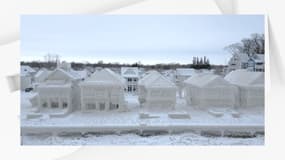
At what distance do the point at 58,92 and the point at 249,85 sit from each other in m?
1.44

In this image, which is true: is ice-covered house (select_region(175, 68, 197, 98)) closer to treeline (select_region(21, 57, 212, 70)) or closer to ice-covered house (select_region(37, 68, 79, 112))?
treeline (select_region(21, 57, 212, 70))

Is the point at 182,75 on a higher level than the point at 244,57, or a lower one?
lower

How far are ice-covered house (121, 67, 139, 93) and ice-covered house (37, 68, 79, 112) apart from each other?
1.23 ft

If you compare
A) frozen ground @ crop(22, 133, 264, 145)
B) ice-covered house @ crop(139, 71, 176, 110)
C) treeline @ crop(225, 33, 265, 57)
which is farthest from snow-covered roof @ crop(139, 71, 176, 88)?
treeline @ crop(225, 33, 265, 57)

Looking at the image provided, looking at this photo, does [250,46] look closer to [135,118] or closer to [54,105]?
[135,118]

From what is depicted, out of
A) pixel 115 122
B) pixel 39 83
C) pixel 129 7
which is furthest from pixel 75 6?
pixel 115 122

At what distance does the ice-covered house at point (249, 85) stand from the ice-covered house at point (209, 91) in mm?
48

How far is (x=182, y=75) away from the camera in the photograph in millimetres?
2857

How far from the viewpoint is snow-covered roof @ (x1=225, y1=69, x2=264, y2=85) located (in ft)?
9.35

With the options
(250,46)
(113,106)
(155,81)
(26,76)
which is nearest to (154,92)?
(155,81)

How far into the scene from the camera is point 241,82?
2.89 meters

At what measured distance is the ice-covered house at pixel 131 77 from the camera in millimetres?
2850

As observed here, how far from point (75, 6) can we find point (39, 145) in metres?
1.08

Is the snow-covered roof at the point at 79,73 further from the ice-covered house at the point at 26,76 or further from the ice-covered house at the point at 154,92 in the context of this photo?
the ice-covered house at the point at 154,92
